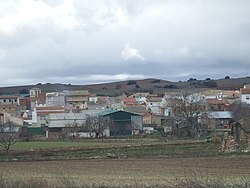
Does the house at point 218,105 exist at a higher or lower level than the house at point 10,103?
lower

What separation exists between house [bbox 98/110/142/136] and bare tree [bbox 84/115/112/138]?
366 cm

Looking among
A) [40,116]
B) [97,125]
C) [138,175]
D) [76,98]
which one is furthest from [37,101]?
[138,175]

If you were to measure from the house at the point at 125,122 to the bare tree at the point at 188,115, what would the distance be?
1242 cm

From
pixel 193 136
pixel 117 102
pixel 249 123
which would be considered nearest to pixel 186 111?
pixel 193 136

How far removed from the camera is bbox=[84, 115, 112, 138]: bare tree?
97750 mm

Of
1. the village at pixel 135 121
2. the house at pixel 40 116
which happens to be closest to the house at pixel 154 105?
the village at pixel 135 121

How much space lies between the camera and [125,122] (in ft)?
351

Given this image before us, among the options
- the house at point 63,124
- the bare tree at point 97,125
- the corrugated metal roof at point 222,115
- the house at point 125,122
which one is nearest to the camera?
the bare tree at point 97,125

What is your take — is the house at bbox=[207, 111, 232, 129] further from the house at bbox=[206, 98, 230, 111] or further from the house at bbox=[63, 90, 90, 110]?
the house at bbox=[63, 90, 90, 110]

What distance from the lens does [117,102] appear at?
6540 inches

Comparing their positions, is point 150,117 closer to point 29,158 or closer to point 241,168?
point 29,158

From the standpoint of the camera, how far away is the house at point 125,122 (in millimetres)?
104188

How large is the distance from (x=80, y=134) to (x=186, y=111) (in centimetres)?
2004

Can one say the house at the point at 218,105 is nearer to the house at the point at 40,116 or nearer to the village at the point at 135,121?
the village at the point at 135,121
